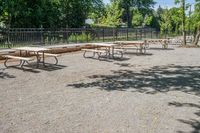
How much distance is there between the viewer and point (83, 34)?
25969 mm

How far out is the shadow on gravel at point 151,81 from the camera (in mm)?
9555

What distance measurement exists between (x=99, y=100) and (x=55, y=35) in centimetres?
1501

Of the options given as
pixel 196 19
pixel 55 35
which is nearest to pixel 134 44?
pixel 55 35

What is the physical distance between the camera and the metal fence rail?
60.2ft

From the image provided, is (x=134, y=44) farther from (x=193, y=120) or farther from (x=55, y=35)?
(x=193, y=120)

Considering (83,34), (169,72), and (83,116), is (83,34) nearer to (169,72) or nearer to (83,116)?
(169,72)

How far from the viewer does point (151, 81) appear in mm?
10703

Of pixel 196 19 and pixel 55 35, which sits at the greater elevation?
pixel 196 19

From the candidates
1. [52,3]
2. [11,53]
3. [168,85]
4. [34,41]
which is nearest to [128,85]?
[168,85]

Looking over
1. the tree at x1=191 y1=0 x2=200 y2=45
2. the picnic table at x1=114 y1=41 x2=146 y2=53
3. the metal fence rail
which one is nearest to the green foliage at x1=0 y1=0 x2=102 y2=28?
the metal fence rail

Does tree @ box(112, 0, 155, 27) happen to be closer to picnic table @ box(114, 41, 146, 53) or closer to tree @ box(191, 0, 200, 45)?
tree @ box(191, 0, 200, 45)

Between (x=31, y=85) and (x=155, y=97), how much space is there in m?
3.87

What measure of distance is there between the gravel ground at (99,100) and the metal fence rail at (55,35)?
6007mm

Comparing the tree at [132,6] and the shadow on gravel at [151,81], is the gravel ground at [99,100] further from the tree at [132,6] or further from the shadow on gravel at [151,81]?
the tree at [132,6]
